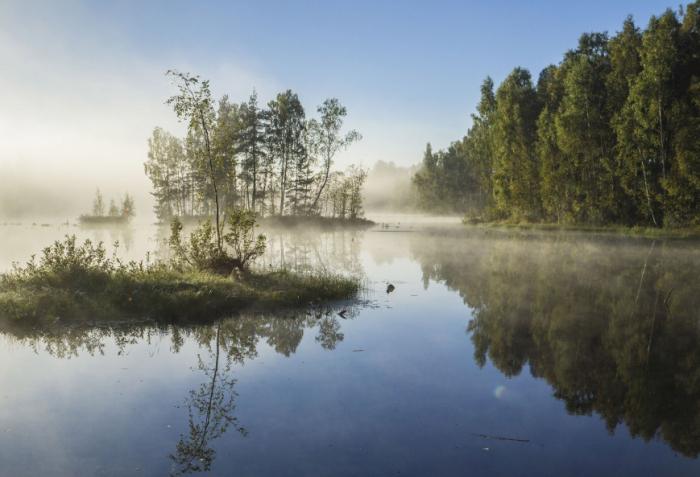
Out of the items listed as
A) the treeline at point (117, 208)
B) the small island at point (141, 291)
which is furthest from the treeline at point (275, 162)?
the small island at point (141, 291)

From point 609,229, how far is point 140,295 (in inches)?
1993

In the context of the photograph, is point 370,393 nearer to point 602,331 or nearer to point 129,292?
point 602,331

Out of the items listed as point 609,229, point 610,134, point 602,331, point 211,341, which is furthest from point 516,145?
point 211,341

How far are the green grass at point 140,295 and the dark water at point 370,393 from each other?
0.87 m

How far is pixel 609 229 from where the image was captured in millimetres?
51719

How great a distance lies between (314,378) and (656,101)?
4690cm

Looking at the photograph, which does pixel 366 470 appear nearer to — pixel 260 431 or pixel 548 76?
pixel 260 431

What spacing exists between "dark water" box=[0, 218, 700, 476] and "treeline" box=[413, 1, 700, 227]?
33.4 metres

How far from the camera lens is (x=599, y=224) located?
5406 cm

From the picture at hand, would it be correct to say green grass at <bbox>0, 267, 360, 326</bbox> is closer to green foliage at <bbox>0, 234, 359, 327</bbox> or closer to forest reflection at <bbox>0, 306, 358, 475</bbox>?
green foliage at <bbox>0, 234, 359, 327</bbox>

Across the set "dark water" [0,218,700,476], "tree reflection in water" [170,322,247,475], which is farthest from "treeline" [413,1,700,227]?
"tree reflection in water" [170,322,247,475]

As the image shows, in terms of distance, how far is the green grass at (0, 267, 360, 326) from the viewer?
46.2 ft

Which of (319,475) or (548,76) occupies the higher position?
(548,76)

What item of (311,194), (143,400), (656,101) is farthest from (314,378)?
(311,194)
